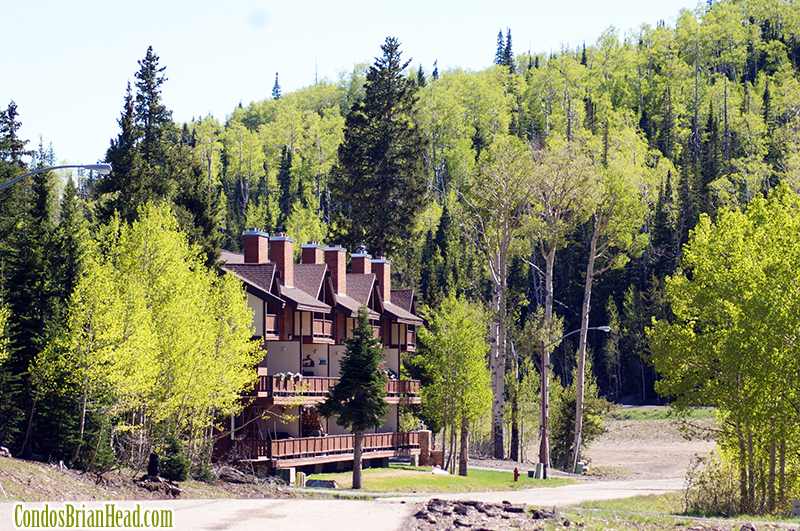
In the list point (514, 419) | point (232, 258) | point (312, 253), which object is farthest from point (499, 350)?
point (232, 258)

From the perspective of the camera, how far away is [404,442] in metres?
50.1

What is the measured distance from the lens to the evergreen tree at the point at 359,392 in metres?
37.4

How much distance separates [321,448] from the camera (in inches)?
1663

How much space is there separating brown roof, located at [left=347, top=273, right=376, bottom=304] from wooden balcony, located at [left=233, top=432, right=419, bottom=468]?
8.16 metres

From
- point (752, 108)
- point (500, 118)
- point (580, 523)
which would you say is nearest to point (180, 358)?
point (580, 523)

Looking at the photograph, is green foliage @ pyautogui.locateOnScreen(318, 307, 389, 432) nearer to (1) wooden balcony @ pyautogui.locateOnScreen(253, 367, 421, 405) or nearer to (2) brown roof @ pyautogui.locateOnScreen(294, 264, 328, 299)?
(1) wooden balcony @ pyautogui.locateOnScreen(253, 367, 421, 405)

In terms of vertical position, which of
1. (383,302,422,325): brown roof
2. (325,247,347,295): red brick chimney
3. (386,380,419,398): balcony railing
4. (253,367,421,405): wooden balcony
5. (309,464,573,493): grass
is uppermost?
(325,247,347,295): red brick chimney

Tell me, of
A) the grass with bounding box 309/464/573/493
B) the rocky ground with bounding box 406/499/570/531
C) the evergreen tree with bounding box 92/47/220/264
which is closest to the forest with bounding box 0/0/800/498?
the evergreen tree with bounding box 92/47/220/264

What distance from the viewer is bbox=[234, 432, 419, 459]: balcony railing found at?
126 ft

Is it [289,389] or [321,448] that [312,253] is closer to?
[289,389]

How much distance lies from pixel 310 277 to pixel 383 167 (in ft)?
72.0

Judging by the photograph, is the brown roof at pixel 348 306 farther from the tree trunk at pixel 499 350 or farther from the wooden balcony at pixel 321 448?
the tree trunk at pixel 499 350

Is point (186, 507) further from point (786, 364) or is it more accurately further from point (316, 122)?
point (316, 122)

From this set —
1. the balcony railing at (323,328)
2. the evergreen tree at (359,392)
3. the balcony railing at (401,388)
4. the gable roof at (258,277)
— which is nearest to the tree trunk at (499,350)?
the balcony railing at (401,388)
